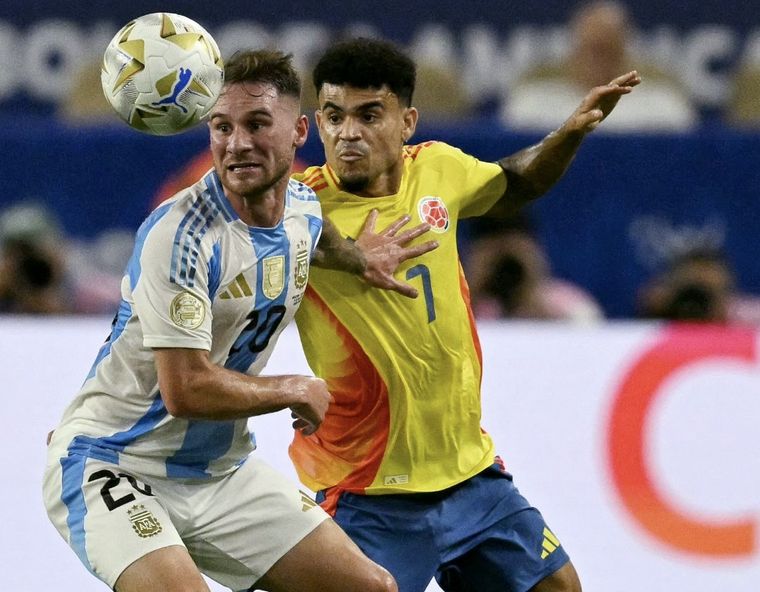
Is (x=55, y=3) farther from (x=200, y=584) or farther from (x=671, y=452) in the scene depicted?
(x=200, y=584)

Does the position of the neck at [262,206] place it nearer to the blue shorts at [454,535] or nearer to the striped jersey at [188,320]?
the striped jersey at [188,320]

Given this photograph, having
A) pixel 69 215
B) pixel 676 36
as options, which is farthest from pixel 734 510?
pixel 676 36

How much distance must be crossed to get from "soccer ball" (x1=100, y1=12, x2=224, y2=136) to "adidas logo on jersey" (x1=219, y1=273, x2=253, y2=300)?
0.49 m

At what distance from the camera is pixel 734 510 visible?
695 cm

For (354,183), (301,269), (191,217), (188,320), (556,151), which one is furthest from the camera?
(556,151)

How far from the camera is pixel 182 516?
487 cm

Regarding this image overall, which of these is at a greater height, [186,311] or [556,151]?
[556,151]

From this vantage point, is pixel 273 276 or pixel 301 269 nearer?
pixel 273 276

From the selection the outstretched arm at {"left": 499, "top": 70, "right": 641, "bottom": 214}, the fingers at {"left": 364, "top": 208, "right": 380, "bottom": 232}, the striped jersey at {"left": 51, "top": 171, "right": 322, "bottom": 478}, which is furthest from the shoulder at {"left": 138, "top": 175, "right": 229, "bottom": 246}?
the outstretched arm at {"left": 499, "top": 70, "right": 641, "bottom": 214}

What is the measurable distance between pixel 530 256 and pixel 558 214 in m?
0.61

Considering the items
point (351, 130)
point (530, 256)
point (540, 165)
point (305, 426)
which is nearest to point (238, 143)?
point (351, 130)

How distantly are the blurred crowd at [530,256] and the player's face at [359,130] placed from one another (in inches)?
101

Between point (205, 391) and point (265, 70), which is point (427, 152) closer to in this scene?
point (265, 70)

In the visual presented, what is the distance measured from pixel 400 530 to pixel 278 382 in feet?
3.40
